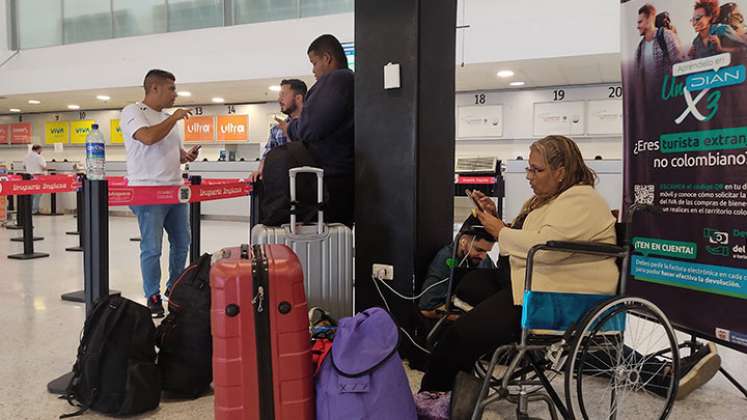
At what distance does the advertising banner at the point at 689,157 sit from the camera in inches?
78.5

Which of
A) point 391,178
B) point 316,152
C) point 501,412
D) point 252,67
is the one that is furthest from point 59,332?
point 252,67

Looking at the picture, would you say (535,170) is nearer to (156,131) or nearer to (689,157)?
(689,157)

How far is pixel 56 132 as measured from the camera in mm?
13516

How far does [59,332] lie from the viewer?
2.91 metres

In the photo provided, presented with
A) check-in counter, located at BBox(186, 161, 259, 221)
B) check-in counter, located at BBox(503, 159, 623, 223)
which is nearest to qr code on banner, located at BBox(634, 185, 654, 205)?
check-in counter, located at BBox(503, 159, 623, 223)

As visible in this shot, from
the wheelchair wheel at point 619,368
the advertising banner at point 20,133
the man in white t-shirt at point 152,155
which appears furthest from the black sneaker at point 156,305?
the advertising banner at point 20,133

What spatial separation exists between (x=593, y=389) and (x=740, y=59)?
1.38 m

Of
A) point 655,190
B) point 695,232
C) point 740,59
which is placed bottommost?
point 695,232

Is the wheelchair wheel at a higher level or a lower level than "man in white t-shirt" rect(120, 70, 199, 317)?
lower

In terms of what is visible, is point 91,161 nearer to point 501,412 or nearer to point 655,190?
point 501,412

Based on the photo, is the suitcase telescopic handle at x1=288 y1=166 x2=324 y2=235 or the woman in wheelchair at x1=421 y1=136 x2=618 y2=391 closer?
the woman in wheelchair at x1=421 y1=136 x2=618 y2=391

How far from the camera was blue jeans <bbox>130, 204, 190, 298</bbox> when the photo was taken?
3131 millimetres

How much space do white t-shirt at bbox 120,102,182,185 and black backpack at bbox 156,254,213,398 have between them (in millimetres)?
1292

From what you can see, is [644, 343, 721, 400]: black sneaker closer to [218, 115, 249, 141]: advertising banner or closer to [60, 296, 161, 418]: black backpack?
[60, 296, 161, 418]: black backpack
